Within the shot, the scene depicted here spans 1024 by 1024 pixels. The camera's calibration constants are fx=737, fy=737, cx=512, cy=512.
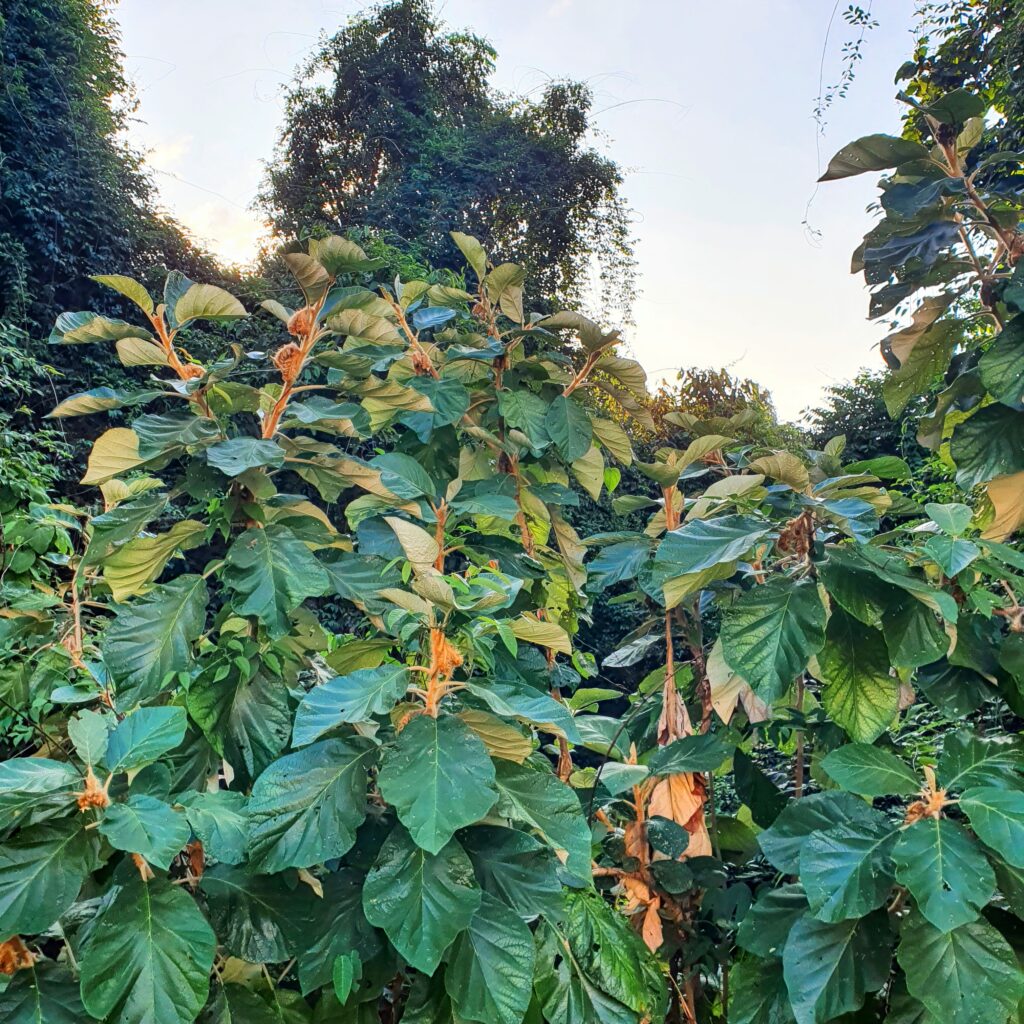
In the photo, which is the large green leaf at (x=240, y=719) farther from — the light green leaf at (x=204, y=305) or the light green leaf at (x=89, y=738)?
the light green leaf at (x=204, y=305)

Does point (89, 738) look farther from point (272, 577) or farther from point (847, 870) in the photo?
point (847, 870)

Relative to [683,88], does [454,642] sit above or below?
below

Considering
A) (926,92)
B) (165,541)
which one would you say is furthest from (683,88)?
(165,541)

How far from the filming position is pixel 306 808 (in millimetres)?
512

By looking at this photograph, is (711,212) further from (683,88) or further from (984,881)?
(984,881)

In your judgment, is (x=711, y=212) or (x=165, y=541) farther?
(x=711, y=212)

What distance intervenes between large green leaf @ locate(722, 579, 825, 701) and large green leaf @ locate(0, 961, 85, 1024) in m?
0.54

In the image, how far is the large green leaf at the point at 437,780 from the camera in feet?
1.50

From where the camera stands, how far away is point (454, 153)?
8.80 metres

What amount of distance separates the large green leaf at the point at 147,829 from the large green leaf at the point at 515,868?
20cm

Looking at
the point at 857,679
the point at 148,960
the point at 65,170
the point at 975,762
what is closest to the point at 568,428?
the point at 857,679

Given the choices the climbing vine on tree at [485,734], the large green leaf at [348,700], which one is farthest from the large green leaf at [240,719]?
the large green leaf at [348,700]

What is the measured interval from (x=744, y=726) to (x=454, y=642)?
542mm

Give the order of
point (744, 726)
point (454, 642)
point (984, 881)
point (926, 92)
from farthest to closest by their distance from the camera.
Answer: point (926, 92) → point (744, 726) → point (454, 642) → point (984, 881)
